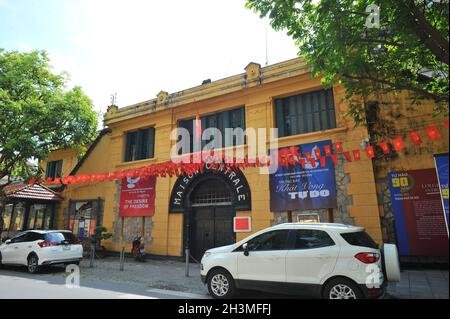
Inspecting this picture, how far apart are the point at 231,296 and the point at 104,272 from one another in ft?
19.8

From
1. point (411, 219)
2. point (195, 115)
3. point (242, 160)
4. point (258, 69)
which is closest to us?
point (411, 219)

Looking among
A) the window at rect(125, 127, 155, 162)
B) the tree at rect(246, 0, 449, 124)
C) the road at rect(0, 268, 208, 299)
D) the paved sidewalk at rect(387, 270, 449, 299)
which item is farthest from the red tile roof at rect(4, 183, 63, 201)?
the paved sidewalk at rect(387, 270, 449, 299)

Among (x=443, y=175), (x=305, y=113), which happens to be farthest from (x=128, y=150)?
(x=443, y=175)

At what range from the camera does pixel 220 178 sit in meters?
13.0

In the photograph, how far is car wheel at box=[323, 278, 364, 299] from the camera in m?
5.54

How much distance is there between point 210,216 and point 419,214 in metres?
7.78

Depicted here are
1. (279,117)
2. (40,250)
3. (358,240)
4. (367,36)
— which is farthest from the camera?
(279,117)

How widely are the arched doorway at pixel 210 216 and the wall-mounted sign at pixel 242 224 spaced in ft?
1.34

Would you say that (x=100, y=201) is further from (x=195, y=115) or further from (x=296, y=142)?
(x=296, y=142)

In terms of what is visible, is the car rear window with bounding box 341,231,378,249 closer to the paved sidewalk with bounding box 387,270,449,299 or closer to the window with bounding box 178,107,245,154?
the paved sidewalk with bounding box 387,270,449,299

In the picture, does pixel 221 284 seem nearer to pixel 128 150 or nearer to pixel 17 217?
pixel 128 150

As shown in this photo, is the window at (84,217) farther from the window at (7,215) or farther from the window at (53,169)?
the window at (7,215)
